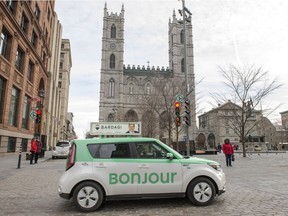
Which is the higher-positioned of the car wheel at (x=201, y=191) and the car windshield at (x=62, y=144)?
the car windshield at (x=62, y=144)

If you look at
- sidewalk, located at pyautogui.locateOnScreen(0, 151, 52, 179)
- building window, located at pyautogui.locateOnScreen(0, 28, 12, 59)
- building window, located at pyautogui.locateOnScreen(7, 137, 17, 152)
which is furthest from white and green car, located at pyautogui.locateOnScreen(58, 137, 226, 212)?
building window, located at pyautogui.locateOnScreen(7, 137, 17, 152)

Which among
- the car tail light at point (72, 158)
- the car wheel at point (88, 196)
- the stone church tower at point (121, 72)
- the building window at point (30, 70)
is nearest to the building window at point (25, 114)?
the building window at point (30, 70)

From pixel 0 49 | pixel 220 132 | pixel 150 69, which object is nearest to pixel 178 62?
pixel 150 69

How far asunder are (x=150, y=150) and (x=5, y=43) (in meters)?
21.7

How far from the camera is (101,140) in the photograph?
562cm

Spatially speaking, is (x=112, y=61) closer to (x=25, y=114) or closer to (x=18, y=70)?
(x=25, y=114)

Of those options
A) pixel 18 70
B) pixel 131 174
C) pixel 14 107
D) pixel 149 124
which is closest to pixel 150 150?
pixel 131 174

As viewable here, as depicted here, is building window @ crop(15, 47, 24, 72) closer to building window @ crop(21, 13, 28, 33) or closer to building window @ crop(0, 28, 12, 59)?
building window @ crop(21, 13, 28, 33)

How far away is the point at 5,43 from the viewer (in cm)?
2144

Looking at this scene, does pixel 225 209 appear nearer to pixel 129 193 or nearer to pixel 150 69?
pixel 129 193

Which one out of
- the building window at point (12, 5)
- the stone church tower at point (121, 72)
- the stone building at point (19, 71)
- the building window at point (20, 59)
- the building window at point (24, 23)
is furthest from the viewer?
the stone church tower at point (121, 72)

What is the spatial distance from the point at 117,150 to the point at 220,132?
7627cm

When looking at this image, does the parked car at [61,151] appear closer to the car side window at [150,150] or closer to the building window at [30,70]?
the building window at [30,70]

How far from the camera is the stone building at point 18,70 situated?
66.8ft
